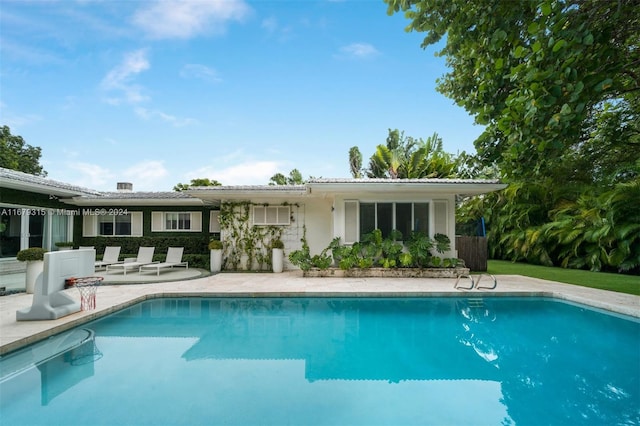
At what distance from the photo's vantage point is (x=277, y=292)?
27.8 feet

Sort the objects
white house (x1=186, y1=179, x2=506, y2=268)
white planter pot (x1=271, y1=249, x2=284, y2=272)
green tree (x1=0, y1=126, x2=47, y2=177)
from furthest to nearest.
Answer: green tree (x1=0, y1=126, x2=47, y2=177)
white planter pot (x1=271, y1=249, x2=284, y2=272)
white house (x1=186, y1=179, x2=506, y2=268)

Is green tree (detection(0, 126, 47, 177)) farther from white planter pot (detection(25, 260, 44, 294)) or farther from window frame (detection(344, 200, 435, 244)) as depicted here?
window frame (detection(344, 200, 435, 244))

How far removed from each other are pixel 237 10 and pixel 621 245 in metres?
15.5

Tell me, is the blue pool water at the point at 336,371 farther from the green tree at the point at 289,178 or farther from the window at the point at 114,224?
the green tree at the point at 289,178

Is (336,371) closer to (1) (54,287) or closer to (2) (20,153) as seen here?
(1) (54,287)

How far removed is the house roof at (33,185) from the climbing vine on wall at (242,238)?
6.39 meters

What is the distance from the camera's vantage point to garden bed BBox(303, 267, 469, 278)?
11.4 meters

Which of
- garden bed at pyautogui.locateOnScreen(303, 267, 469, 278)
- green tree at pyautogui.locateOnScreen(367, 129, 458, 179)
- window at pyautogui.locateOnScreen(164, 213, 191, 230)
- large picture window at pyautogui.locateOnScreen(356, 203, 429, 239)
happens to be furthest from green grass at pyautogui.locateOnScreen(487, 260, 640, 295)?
window at pyautogui.locateOnScreen(164, 213, 191, 230)

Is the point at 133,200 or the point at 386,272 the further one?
the point at 133,200

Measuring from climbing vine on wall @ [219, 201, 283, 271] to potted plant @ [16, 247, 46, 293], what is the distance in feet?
20.7

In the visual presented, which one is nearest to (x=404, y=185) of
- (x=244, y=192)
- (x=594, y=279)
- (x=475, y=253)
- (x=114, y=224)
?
(x=475, y=253)

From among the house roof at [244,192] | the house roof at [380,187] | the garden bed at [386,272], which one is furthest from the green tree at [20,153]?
the garden bed at [386,272]

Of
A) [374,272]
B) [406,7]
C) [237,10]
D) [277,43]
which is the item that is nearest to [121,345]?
[406,7]

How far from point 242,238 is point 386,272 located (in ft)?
20.0
